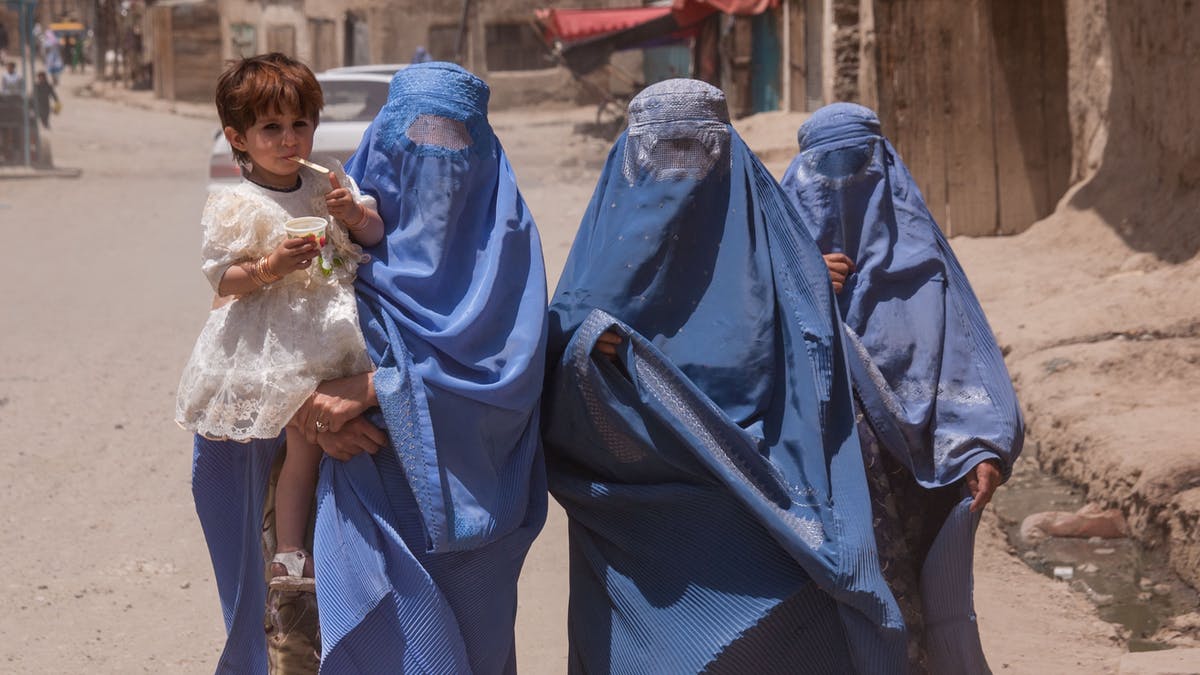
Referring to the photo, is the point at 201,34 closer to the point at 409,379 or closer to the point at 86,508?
the point at 86,508

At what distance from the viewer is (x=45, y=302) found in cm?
932

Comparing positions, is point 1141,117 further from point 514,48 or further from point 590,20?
point 514,48

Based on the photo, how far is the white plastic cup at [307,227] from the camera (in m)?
2.37

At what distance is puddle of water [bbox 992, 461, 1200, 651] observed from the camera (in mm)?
4262

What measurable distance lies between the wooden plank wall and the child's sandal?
21.5 ft

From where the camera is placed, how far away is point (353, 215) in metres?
2.44

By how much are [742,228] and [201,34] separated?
103 ft

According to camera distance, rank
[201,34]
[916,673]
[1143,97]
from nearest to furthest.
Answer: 1. [916,673]
2. [1143,97]
3. [201,34]

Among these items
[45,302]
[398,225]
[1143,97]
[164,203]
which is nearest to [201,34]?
[164,203]

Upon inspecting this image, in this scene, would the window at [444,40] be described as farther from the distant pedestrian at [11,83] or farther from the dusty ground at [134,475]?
the dusty ground at [134,475]

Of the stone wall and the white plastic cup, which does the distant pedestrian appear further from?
the white plastic cup

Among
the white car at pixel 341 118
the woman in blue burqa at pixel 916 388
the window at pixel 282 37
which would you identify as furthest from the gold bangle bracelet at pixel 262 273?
the window at pixel 282 37

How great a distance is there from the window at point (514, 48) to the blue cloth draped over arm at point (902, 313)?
23.4 meters

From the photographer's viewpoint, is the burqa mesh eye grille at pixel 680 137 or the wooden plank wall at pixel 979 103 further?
the wooden plank wall at pixel 979 103
